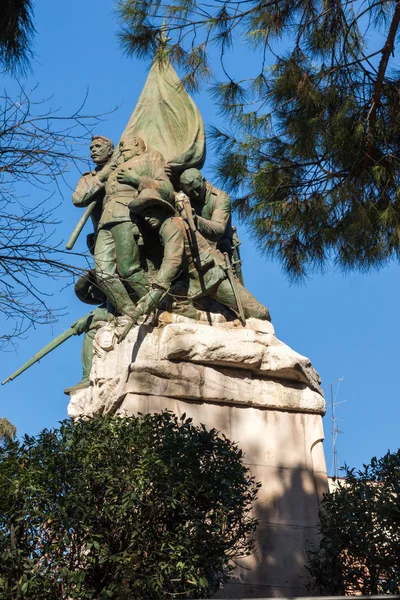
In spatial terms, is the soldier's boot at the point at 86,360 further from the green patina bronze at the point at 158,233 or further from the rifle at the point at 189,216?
the rifle at the point at 189,216

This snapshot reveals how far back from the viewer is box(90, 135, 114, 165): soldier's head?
9570 mm

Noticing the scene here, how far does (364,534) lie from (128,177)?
3843mm

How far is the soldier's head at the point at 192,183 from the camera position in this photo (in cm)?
927

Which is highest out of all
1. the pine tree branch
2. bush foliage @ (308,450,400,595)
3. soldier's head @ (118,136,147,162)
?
the pine tree branch

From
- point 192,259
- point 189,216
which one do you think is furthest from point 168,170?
point 192,259

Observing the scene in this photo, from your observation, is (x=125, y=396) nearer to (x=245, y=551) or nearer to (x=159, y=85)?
(x=245, y=551)

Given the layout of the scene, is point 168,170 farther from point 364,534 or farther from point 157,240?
point 364,534

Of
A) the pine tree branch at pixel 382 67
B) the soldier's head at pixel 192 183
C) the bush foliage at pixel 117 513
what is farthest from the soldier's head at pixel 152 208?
the bush foliage at pixel 117 513

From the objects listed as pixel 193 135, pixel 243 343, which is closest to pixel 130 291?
pixel 243 343

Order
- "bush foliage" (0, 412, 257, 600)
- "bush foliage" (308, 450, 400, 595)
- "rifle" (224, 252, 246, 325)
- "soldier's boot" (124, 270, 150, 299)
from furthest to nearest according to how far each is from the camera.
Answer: "rifle" (224, 252, 246, 325) < "soldier's boot" (124, 270, 150, 299) < "bush foliage" (308, 450, 400, 595) < "bush foliage" (0, 412, 257, 600)

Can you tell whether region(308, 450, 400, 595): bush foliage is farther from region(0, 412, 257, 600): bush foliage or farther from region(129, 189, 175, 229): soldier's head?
region(129, 189, 175, 229): soldier's head

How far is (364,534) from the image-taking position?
22.4ft

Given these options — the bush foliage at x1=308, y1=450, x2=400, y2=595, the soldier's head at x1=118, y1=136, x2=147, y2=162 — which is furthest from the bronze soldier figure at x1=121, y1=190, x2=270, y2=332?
the bush foliage at x1=308, y1=450, x2=400, y2=595

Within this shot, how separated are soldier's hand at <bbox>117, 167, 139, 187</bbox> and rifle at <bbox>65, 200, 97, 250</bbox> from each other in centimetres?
40
